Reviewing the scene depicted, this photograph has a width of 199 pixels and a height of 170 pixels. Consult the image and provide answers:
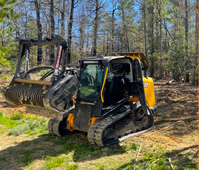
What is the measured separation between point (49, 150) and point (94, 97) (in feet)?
5.37

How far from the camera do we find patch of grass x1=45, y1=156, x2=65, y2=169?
4504mm

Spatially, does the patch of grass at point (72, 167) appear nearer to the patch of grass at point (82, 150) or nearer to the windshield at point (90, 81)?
the patch of grass at point (82, 150)

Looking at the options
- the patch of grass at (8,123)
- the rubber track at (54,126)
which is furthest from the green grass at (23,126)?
the rubber track at (54,126)

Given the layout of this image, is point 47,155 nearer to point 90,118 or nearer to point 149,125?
point 90,118

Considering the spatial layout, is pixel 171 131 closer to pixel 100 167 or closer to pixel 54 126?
pixel 100 167

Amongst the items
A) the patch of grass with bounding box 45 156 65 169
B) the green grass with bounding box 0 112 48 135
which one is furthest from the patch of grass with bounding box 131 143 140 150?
the green grass with bounding box 0 112 48 135

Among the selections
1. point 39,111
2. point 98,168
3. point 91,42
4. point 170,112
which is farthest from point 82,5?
point 98,168

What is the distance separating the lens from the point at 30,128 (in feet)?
22.8

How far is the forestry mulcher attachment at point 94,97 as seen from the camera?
510 centimetres

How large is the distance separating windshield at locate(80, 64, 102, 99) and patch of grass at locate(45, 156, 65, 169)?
5.01 feet

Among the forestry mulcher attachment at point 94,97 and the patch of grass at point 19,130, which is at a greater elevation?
the forestry mulcher attachment at point 94,97

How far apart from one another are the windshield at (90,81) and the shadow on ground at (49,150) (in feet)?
3.99

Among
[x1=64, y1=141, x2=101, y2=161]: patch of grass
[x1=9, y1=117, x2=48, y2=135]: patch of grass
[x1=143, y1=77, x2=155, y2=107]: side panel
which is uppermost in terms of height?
[x1=143, y1=77, x2=155, y2=107]: side panel

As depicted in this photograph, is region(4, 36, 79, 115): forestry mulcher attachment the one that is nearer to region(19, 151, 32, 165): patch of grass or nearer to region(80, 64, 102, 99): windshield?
region(80, 64, 102, 99): windshield
